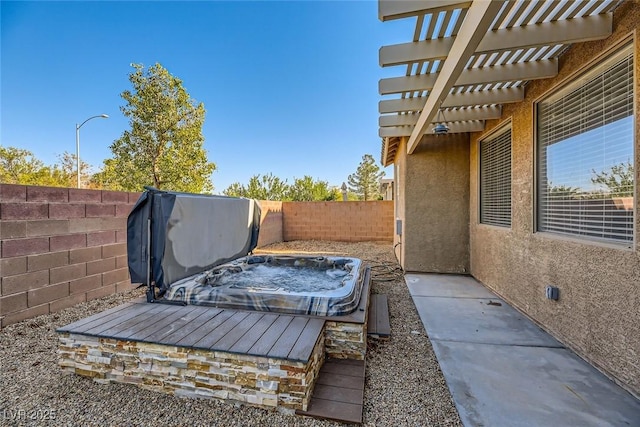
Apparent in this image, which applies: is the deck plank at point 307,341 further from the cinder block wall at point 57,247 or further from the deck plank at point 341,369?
the cinder block wall at point 57,247

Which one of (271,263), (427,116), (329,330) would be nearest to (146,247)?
(329,330)

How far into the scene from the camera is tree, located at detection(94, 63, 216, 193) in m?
12.3

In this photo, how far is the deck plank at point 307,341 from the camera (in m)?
1.96

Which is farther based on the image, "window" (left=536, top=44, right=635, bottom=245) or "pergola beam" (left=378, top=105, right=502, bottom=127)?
"pergola beam" (left=378, top=105, right=502, bottom=127)

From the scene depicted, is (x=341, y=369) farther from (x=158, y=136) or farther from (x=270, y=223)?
(x=158, y=136)

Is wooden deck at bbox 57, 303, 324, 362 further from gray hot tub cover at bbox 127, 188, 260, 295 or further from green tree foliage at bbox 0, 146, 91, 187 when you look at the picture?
green tree foliage at bbox 0, 146, 91, 187

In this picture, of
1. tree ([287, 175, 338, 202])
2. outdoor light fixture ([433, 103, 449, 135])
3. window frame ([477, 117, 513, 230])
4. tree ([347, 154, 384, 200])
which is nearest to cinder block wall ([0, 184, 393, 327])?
outdoor light fixture ([433, 103, 449, 135])

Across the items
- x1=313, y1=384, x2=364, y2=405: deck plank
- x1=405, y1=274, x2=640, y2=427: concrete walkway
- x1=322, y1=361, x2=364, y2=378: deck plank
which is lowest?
x1=405, y1=274, x2=640, y2=427: concrete walkway

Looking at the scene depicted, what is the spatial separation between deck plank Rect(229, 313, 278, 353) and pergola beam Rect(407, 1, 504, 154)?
2.86 metres

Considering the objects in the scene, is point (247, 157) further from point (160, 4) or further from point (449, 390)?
point (449, 390)

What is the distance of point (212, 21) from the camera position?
8367 millimetres

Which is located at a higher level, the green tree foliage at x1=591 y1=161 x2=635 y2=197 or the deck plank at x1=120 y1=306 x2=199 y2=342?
the green tree foliage at x1=591 y1=161 x2=635 y2=197

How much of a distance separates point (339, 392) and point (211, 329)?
1180 millimetres

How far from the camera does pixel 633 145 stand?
2.23 meters
